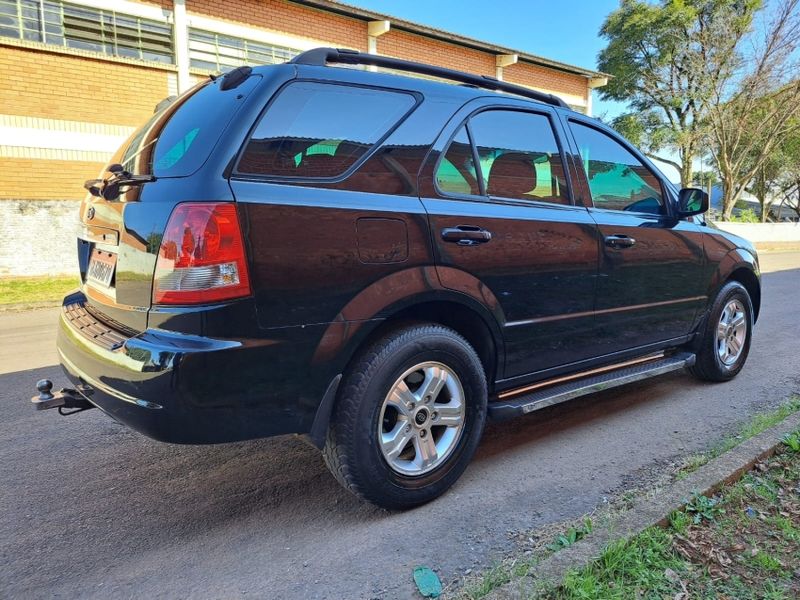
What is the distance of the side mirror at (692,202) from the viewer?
3.90 m

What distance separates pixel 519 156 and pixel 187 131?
1733mm

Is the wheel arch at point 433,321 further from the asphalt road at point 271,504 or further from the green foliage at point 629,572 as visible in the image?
the green foliage at point 629,572

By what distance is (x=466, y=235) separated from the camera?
107 inches

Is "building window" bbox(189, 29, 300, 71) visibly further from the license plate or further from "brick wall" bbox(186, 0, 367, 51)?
the license plate

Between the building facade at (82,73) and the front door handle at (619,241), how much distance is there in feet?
39.6

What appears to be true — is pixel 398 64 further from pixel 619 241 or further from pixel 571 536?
pixel 571 536

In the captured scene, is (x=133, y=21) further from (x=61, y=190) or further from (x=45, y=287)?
(x=45, y=287)

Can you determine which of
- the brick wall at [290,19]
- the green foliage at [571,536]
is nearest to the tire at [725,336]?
the green foliage at [571,536]

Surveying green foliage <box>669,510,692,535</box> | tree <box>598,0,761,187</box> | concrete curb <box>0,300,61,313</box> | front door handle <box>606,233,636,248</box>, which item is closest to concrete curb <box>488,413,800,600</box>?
green foliage <box>669,510,692,535</box>

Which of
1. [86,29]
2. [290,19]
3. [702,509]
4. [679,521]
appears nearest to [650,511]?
[679,521]

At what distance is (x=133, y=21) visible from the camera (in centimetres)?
1273

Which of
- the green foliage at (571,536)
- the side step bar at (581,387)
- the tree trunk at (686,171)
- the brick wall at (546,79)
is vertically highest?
the brick wall at (546,79)

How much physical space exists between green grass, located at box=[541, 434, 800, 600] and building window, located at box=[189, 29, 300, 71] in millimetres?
13561

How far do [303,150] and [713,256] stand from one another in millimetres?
3237
